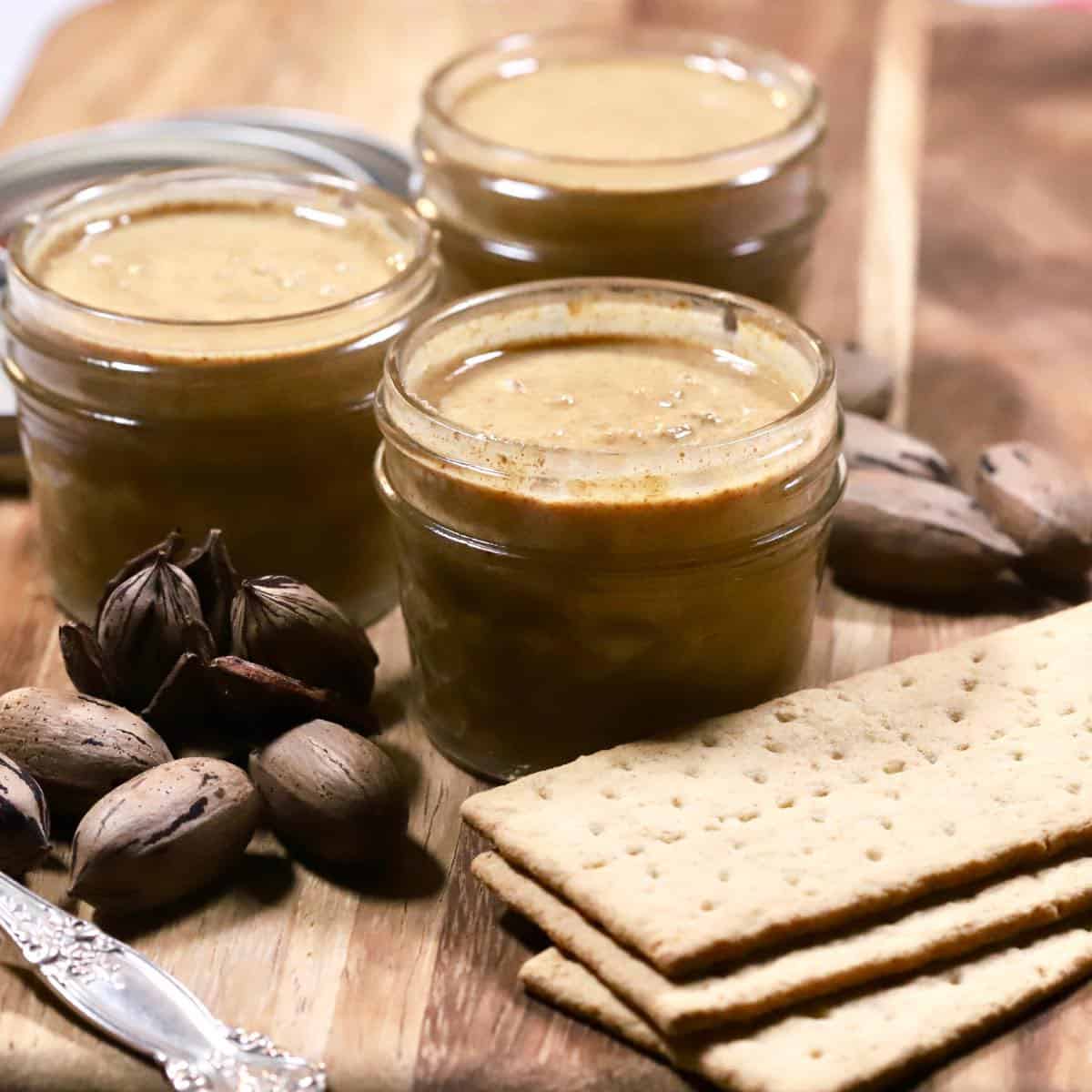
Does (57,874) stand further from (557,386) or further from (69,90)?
(69,90)

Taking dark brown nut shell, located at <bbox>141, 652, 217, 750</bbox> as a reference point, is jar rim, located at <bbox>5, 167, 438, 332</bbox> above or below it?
above

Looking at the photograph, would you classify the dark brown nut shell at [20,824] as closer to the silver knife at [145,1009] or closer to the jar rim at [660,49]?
the silver knife at [145,1009]

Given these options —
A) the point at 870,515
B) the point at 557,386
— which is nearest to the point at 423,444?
the point at 557,386

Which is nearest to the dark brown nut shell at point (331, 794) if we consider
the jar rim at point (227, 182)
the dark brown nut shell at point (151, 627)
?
the dark brown nut shell at point (151, 627)

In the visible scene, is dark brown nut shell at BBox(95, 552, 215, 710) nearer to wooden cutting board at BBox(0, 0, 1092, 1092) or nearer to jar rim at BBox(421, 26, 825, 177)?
wooden cutting board at BBox(0, 0, 1092, 1092)

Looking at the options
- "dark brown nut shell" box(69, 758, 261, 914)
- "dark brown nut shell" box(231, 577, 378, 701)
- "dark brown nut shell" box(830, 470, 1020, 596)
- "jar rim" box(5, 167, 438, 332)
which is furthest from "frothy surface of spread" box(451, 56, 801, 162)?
"dark brown nut shell" box(69, 758, 261, 914)

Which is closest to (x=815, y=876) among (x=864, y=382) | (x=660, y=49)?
(x=864, y=382)
